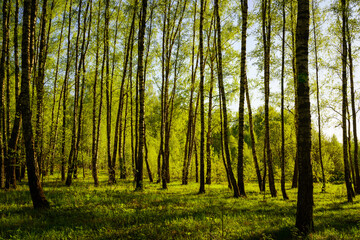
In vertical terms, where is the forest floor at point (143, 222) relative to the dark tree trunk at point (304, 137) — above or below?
below

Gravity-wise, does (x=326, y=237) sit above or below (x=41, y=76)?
below

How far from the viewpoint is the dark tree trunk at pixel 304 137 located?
5.00 m

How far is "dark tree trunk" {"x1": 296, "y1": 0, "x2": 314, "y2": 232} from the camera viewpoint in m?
5.00

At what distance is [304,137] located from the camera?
5109 mm

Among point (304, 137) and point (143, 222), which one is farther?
point (143, 222)

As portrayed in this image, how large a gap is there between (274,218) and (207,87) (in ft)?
48.3

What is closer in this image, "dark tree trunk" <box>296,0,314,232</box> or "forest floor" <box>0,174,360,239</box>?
"forest floor" <box>0,174,360,239</box>

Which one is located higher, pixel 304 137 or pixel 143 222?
pixel 304 137

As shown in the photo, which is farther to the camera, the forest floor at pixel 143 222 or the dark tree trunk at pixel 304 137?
the dark tree trunk at pixel 304 137

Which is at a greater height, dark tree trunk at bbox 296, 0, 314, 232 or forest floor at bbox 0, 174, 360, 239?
dark tree trunk at bbox 296, 0, 314, 232

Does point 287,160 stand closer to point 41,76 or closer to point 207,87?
point 207,87

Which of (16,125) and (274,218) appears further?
(16,125)

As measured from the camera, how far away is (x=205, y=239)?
4.45 m

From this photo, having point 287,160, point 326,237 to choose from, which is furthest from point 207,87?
point 287,160
